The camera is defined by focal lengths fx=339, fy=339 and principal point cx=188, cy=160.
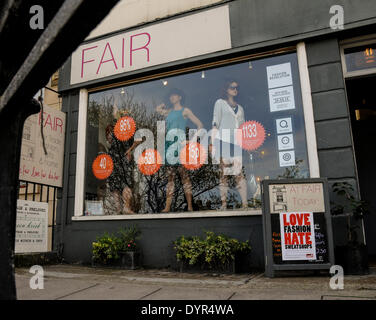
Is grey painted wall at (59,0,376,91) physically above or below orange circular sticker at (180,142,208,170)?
above

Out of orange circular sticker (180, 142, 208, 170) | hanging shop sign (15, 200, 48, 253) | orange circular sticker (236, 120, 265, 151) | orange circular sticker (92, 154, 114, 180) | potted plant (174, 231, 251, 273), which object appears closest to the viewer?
potted plant (174, 231, 251, 273)

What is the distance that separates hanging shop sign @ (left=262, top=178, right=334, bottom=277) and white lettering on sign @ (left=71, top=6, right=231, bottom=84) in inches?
115

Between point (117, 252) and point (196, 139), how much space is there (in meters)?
2.44

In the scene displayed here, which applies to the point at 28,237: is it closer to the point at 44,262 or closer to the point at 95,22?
the point at 44,262

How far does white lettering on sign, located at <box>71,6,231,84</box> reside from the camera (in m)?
6.14

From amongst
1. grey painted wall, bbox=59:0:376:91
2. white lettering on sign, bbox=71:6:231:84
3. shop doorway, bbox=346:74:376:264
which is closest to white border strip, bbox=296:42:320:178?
grey painted wall, bbox=59:0:376:91

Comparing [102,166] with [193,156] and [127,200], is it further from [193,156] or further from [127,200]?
[193,156]

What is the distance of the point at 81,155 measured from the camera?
22.7 feet

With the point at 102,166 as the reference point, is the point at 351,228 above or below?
below

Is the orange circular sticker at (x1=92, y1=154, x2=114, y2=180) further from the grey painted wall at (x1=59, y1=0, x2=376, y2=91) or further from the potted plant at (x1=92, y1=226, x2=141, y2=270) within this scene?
the grey painted wall at (x1=59, y1=0, x2=376, y2=91)

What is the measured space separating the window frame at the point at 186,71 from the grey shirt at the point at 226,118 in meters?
0.79

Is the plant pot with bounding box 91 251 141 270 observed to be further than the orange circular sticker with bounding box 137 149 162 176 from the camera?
No

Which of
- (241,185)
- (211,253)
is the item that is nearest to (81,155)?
(241,185)

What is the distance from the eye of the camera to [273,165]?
5629mm
